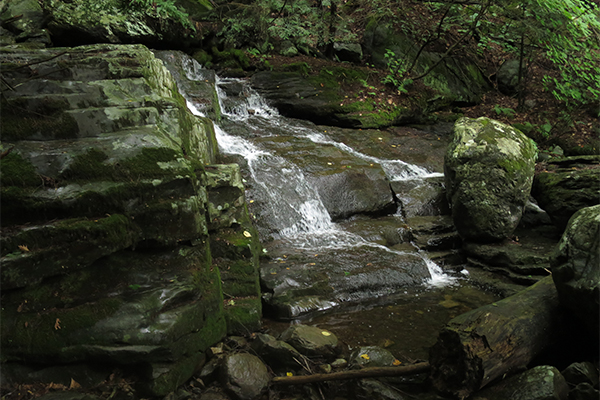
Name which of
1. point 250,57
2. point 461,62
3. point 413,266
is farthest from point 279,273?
point 461,62

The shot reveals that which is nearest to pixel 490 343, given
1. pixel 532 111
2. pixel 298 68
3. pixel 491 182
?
pixel 491 182

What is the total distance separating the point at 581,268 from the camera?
11.4ft

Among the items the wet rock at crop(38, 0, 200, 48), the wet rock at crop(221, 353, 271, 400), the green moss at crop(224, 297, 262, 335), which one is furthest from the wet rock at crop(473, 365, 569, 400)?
the wet rock at crop(38, 0, 200, 48)

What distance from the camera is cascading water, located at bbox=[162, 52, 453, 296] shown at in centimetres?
686

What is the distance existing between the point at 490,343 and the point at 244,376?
2191 millimetres

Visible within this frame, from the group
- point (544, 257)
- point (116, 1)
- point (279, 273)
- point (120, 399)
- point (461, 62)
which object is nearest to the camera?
point (120, 399)

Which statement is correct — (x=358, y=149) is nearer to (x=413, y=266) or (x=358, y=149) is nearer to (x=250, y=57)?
(x=413, y=266)

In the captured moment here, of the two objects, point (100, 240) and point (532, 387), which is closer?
point (100, 240)

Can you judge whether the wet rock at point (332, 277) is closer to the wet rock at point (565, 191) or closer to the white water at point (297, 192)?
the white water at point (297, 192)

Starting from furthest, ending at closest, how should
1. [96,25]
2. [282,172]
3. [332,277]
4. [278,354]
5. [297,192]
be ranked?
[96,25], [282,172], [297,192], [332,277], [278,354]

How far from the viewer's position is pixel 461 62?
1562 cm

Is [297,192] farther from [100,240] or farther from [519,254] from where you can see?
[100,240]

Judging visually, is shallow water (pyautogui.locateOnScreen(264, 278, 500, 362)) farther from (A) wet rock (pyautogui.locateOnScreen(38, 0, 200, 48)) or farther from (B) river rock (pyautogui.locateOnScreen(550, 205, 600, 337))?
(A) wet rock (pyautogui.locateOnScreen(38, 0, 200, 48))

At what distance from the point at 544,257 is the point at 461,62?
1184cm
